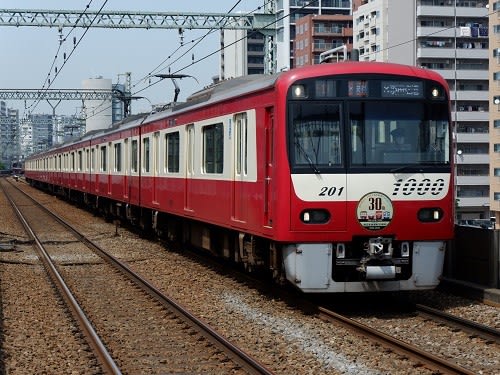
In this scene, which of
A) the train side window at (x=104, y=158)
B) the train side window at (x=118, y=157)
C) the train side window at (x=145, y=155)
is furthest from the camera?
the train side window at (x=104, y=158)

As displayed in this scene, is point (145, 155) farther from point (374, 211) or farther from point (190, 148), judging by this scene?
point (374, 211)

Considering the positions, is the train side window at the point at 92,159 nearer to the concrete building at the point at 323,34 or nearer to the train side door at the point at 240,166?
the train side door at the point at 240,166

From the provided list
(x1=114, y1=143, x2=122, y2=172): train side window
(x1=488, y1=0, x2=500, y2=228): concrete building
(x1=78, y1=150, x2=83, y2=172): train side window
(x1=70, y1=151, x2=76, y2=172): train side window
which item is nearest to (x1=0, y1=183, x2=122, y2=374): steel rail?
(x1=114, y1=143, x2=122, y2=172): train side window

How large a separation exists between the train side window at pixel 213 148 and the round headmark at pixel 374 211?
315cm

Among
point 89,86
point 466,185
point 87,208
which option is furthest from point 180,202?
point 89,86

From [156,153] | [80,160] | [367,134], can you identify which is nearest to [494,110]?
[80,160]

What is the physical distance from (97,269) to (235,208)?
391 centimetres

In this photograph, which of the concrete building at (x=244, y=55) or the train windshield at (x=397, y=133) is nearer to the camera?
the train windshield at (x=397, y=133)

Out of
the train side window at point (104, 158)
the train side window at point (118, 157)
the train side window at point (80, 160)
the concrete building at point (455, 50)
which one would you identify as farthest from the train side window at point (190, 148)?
the concrete building at point (455, 50)

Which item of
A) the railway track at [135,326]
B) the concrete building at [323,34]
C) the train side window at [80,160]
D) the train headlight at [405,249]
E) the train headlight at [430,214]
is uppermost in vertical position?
the concrete building at [323,34]

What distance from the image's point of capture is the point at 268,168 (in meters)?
9.73

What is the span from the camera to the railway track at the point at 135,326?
7113 millimetres

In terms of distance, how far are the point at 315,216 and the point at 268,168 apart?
3.11 feet

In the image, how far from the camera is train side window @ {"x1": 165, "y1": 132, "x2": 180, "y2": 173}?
14.9 meters
